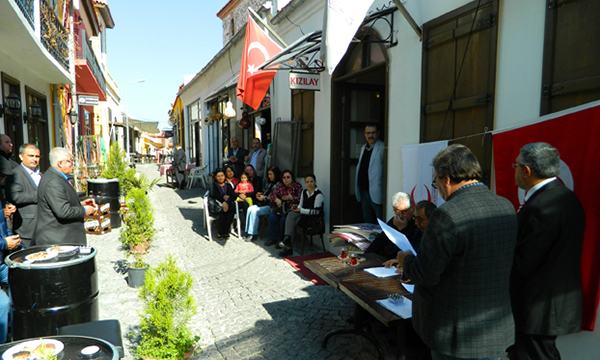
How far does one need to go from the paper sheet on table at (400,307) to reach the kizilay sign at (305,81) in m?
4.34

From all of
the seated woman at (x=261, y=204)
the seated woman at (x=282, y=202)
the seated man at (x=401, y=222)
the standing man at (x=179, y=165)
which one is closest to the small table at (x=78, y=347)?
the seated man at (x=401, y=222)

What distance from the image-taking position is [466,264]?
6.38 ft

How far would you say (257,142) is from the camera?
9430 mm

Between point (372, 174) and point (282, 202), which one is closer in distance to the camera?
point (372, 174)

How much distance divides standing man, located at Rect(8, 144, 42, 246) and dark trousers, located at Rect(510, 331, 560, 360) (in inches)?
208

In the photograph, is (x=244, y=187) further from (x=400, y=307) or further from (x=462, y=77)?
(x=400, y=307)

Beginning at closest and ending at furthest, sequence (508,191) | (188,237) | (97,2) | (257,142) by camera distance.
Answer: (508,191)
(188,237)
(257,142)
(97,2)

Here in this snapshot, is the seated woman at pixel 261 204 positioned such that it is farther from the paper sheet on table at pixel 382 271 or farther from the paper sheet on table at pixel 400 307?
the paper sheet on table at pixel 400 307

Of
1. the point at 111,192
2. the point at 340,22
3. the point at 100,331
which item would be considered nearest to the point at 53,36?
the point at 111,192

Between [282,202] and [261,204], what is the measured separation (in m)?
0.96

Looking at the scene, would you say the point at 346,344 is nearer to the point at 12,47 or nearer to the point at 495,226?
the point at 495,226

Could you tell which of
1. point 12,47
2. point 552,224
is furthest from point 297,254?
point 12,47

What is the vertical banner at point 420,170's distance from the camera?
4184 millimetres

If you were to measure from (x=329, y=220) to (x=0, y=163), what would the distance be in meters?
4.81
